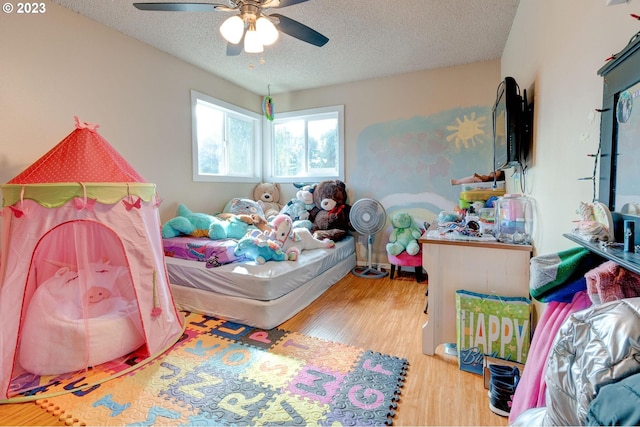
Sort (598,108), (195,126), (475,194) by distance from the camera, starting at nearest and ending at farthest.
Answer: (598,108), (475,194), (195,126)

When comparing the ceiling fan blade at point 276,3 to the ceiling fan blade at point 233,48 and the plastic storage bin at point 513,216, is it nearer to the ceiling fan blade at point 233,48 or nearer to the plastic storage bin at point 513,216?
the ceiling fan blade at point 233,48

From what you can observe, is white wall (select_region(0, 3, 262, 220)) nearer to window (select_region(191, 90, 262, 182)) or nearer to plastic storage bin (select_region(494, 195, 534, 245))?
window (select_region(191, 90, 262, 182))

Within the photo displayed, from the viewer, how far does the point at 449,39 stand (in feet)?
9.87

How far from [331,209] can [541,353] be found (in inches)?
120

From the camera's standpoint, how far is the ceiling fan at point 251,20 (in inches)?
70.9

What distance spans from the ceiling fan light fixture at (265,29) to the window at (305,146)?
2.37 metres

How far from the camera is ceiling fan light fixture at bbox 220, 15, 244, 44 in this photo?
184cm

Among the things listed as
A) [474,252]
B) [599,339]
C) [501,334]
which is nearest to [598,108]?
[599,339]

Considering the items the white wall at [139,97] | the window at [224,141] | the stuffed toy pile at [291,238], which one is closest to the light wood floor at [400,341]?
the stuffed toy pile at [291,238]

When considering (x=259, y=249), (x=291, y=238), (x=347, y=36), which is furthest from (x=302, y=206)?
(x=347, y=36)

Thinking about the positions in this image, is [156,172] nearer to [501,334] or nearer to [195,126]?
[195,126]

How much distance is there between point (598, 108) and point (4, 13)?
361 centimetres

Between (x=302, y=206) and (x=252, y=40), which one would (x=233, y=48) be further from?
(x=302, y=206)

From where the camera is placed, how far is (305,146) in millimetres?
4562
